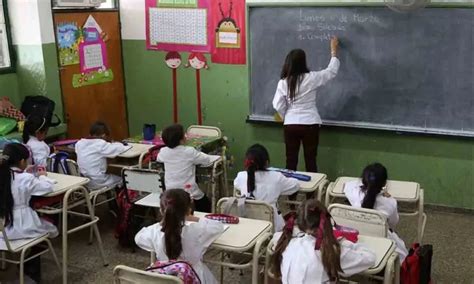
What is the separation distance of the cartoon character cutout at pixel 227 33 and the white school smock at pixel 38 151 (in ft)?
6.44

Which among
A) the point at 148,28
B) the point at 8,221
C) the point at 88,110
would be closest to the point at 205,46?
the point at 148,28

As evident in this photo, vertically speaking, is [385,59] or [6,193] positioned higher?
[385,59]

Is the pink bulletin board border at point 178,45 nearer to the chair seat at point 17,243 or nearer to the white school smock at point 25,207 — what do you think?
the white school smock at point 25,207

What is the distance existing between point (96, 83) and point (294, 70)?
7.21 ft

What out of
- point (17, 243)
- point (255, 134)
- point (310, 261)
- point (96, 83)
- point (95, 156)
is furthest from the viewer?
point (96, 83)

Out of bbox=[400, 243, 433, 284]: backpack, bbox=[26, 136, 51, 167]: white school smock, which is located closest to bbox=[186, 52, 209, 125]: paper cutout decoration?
bbox=[26, 136, 51, 167]: white school smock

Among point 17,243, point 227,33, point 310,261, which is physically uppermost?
point 227,33

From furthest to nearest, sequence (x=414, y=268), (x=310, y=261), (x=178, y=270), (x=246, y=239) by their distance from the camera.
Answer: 1. (x=414, y=268)
2. (x=246, y=239)
3. (x=178, y=270)
4. (x=310, y=261)

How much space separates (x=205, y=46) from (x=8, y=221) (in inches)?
109

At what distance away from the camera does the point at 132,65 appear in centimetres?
585

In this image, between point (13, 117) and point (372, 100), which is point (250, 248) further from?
point (13, 117)

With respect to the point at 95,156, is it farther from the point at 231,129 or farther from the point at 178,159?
the point at 231,129

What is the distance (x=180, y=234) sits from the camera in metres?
2.55

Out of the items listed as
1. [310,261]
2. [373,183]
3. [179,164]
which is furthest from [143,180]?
[310,261]
